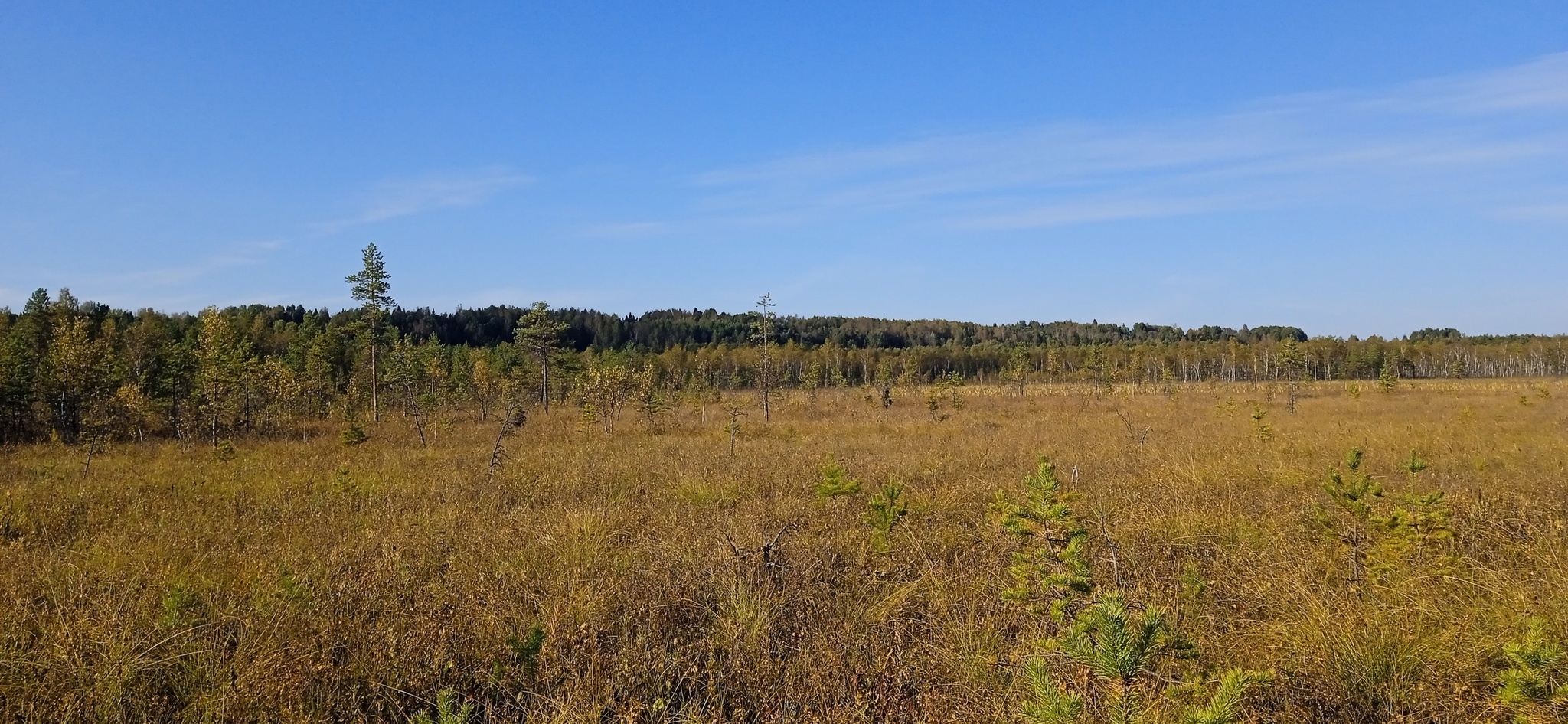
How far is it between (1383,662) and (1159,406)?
28712mm

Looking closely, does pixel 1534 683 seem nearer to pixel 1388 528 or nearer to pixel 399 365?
pixel 1388 528

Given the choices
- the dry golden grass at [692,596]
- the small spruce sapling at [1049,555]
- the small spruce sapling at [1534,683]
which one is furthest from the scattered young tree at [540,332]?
the small spruce sapling at [1534,683]

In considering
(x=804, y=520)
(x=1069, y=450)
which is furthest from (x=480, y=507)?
(x=1069, y=450)

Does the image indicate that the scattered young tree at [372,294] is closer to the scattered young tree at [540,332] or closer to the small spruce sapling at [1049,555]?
the scattered young tree at [540,332]

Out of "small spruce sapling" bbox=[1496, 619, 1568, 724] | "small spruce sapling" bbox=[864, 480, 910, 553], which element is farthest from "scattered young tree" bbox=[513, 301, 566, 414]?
"small spruce sapling" bbox=[1496, 619, 1568, 724]

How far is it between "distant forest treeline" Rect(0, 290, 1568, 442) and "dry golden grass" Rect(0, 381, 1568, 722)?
539 inches

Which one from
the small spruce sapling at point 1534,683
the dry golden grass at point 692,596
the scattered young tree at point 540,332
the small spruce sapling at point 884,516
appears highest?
the scattered young tree at point 540,332

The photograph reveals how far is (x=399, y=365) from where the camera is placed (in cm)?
2433

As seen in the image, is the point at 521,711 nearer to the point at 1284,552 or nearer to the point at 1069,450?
the point at 1284,552

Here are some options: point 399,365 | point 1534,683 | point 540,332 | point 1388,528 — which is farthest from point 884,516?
point 540,332

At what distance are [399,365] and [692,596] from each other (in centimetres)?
2349

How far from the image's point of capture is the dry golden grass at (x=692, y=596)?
3.25m

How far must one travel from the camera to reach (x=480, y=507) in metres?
8.30

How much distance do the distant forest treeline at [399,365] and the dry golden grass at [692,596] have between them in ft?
44.9
